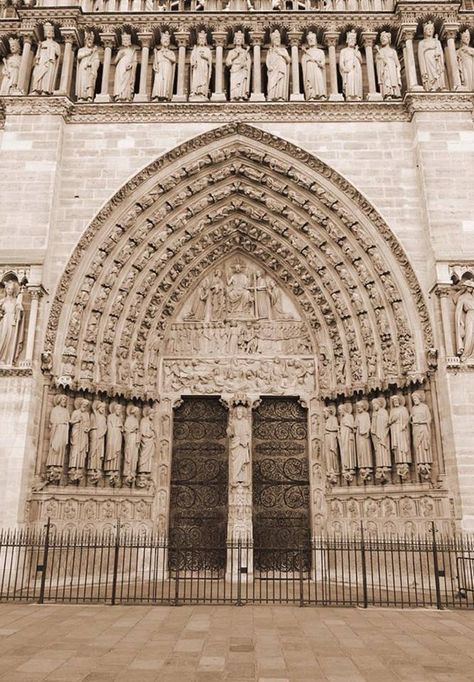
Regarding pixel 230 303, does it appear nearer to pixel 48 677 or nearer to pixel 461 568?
pixel 461 568

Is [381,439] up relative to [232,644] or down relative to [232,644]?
up

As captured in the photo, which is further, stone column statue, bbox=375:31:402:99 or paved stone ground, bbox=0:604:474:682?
stone column statue, bbox=375:31:402:99

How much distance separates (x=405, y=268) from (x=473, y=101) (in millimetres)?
3896

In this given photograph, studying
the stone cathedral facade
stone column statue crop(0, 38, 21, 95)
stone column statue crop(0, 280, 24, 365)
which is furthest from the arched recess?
stone column statue crop(0, 38, 21, 95)

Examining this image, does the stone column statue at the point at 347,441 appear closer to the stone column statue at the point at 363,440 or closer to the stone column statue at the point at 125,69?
the stone column statue at the point at 363,440

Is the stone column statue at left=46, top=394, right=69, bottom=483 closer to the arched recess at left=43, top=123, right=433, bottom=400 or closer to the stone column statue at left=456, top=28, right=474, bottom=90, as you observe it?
the arched recess at left=43, top=123, right=433, bottom=400

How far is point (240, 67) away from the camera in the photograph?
12.2 metres

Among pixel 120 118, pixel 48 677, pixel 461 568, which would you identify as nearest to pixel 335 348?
pixel 461 568

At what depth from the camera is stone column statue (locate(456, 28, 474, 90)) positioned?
38.8ft

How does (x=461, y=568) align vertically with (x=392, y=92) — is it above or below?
below

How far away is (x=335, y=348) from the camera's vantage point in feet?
38.2

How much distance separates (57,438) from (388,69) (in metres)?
10.1

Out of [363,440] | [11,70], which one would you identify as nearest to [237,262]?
[363,440]

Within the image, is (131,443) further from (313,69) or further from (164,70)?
(313,69)
